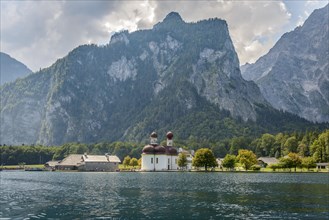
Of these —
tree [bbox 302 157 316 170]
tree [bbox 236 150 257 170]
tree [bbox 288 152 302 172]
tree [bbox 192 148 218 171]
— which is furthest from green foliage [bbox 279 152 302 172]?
tree [bbox 192 148 218 171]

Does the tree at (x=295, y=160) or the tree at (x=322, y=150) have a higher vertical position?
the tree at (x=322, y=150)

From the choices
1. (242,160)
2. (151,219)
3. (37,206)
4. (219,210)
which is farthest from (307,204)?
(242,160)

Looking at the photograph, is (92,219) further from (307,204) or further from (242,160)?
(242,160)

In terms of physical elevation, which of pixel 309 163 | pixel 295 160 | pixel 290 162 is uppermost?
pixel 295 160

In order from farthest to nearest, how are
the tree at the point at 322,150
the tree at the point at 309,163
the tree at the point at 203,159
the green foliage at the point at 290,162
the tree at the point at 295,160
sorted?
the tree at the point at 203,159, the tree at the point at 322,150, the tree at the point at 295,160, the green foliage at the point at 290,162, the tree at the point at 309,163

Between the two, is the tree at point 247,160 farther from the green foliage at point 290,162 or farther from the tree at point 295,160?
the tree at point 295,160

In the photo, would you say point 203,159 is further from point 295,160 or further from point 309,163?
point 309,163

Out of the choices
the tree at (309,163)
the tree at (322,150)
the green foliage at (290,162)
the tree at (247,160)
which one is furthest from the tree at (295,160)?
the tree at (247,160)

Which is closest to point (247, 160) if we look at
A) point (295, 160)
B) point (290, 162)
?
point (290, 162)

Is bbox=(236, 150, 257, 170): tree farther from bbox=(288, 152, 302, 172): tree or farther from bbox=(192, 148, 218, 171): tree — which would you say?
bbox=(288, 152, 302, 172): tree

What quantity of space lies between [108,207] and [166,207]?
267 inches

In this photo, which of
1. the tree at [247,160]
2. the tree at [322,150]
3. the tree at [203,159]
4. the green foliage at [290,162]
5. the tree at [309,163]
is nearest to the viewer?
→ the tree at [309,163]

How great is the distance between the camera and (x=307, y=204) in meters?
53.9

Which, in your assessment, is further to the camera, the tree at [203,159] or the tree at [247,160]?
the tree at [203,159]
